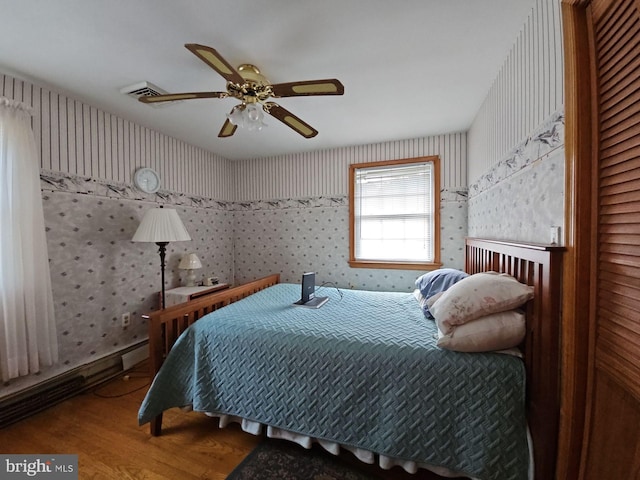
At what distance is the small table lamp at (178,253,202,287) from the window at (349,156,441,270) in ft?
6.16

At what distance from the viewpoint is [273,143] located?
10.1ft

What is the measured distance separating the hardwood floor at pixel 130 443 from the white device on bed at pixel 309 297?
0.91m

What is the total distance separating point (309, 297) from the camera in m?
2.11

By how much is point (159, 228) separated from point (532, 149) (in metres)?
2.75

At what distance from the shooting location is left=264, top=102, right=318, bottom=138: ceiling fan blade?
1635mm

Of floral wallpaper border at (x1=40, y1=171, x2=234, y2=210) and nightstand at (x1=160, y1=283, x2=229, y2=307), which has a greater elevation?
floral wallpaper border at (x1=40, y1=171, x2=234, y2=210)

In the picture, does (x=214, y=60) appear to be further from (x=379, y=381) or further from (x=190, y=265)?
(x=190, y=265)

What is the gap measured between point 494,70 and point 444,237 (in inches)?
65.6

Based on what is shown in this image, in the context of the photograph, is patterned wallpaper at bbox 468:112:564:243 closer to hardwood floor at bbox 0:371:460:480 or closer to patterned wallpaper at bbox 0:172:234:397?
hardwood floor at bbox 0:371:460:480

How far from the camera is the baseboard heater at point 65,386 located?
1.70m

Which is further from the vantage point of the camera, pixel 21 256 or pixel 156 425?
pixel 21 256

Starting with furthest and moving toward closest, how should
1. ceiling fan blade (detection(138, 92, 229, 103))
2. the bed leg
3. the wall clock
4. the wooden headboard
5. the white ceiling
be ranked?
the wall clock, the bed leg, ceiling fan blade (detection(138, 92, 229, 103)), the white ceiling, the wooden headboard

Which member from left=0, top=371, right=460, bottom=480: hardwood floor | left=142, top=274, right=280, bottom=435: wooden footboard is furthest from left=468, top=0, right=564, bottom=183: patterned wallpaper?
left=142, top=274, right=280, bottom=435: wooden footboard

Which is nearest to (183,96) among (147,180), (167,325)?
(167,325)
